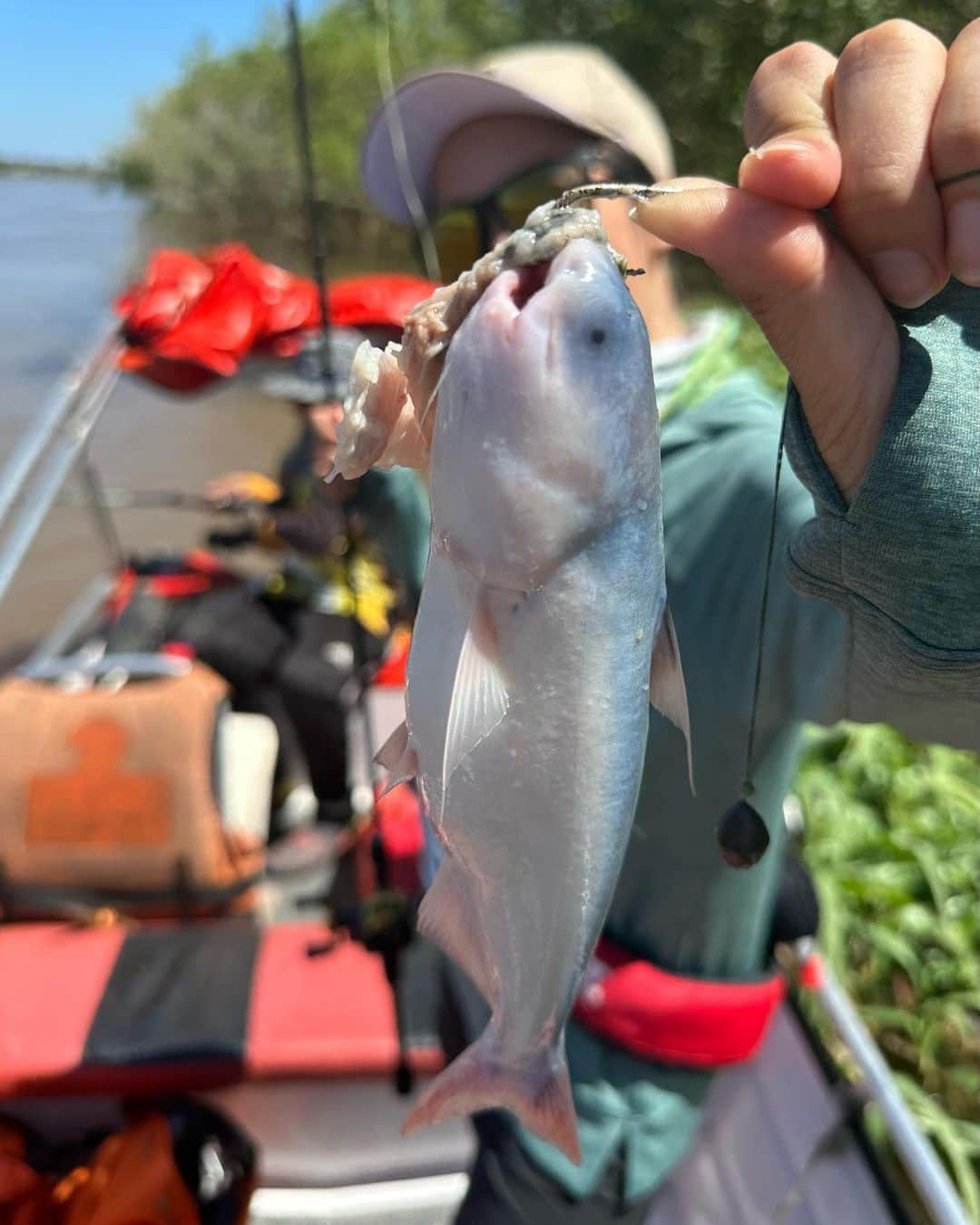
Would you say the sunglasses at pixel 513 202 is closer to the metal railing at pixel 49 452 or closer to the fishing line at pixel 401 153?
the fishing line at pixel 401 153

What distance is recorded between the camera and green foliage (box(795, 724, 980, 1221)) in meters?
2.67

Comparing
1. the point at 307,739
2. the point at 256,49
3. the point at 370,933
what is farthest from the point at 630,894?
the point at 256,49

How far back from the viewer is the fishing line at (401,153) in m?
1.88

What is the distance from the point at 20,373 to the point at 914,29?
14.0 metres

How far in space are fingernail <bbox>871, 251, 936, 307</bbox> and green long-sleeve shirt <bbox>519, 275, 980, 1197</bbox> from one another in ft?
0.15

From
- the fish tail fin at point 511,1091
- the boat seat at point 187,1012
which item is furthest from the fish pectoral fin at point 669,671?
the boat seat at point 187,1012

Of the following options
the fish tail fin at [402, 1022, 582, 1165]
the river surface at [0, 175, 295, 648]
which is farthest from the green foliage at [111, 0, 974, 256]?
the river surface at [0, 175, 295, 648]

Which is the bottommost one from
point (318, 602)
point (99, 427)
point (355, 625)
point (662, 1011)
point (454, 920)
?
point (99, 427)

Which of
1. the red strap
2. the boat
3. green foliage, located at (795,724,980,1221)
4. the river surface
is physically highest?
the red strap

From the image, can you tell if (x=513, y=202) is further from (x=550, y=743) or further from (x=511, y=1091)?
(x=511, y=1091)

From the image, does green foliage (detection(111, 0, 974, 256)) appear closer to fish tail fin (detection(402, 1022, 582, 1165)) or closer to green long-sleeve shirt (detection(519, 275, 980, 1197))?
green long-sleeve shirt (detection(519, 275, 980, 1197))

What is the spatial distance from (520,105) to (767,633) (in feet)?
3.77

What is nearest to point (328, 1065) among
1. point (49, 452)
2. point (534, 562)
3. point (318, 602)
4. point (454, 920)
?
point (454, 920)

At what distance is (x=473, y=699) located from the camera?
78 centimetres
